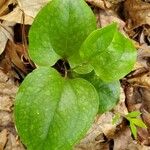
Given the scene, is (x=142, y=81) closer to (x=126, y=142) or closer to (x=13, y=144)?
(x=126, y=142)

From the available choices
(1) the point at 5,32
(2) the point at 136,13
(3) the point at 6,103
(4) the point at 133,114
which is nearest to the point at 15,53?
(1) the point at 5,32

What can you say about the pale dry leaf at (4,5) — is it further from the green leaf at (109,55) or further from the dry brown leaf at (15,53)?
the green leaf at (109,55)

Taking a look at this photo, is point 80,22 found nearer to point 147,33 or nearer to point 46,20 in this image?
point 46,20

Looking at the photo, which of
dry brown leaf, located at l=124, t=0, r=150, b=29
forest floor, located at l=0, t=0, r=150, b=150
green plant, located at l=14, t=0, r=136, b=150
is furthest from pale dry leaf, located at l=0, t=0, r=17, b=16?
dry brown leaf, located at l=124, t=0, r=150, b=29

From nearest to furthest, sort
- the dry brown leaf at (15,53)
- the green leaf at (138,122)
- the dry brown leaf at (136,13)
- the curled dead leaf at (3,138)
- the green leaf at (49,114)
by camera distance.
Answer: the green leaf at (49,114)
the curled dead leaf at (3,138)
the dry brown leaf at (15,53)
the green leaf at (138,122)
the dry brown leaf at (136,13)

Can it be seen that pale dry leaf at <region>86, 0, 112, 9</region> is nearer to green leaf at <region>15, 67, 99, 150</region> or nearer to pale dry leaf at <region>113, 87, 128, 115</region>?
pale dry leaf at <region>113, 87, 128, 115</region>

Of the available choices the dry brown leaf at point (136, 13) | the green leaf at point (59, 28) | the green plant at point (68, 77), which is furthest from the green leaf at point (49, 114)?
the dry brown leaf at point (136, 13)
